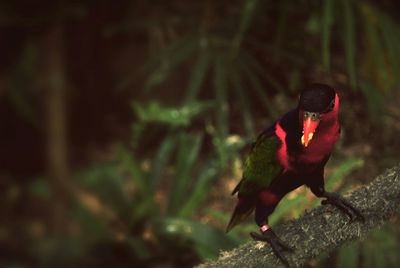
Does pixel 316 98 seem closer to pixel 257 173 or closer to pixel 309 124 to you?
pixel 309 124

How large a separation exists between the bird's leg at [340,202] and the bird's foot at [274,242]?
81 mm

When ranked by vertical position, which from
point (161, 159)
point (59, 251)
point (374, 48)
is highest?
point (59, 251)

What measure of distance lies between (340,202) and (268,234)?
0.11m

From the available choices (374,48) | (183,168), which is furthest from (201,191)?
(374,48)

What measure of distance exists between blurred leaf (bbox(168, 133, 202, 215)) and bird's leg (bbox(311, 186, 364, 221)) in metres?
1.46

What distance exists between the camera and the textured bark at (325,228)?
0.78m

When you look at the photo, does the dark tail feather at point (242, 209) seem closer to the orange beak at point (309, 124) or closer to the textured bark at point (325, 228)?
the textured bark at point (325, 228)

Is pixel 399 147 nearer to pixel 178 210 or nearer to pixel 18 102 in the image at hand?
pixel 178 210

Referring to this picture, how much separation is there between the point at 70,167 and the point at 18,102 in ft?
1.71

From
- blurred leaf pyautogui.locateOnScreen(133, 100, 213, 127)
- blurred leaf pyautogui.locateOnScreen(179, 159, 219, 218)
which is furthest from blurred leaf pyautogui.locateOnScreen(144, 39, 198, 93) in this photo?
blurred leaf pyautogui.locateOnScreen(179, 159, 219, 218)

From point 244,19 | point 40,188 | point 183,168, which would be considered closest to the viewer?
point 244,19

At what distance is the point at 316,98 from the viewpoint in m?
0.67

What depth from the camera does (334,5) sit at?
1860 mm

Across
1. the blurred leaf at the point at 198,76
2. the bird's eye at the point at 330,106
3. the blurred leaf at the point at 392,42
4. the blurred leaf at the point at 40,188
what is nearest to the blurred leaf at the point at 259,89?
the blurred leaf at the point at 198,76
